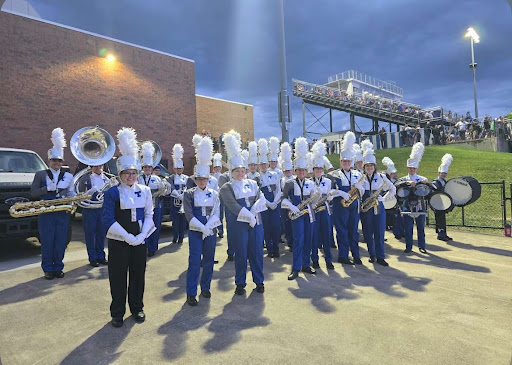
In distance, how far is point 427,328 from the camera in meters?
3.94

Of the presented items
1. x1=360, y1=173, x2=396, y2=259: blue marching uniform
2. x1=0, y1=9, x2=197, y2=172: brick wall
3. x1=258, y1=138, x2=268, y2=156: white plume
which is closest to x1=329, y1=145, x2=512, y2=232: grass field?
x1=360, y1=173, x2=396, y2=259: blue marching uniform

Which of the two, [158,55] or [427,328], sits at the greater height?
[158,55]

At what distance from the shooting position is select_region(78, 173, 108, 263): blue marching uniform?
276 inches

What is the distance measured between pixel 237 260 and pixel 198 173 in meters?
1.46

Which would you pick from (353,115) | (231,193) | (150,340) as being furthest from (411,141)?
(150,340)

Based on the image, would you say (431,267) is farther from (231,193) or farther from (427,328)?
(231,193)

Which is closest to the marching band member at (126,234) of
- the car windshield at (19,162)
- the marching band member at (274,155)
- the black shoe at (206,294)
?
the black shoe at (206,294)

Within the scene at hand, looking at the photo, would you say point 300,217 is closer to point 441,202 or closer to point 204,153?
point 204,153

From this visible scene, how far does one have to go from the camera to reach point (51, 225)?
6219mm

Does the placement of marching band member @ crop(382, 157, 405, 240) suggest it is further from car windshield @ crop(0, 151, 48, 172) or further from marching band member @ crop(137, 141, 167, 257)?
car windshield @ crop(0, 151, 48, 172)

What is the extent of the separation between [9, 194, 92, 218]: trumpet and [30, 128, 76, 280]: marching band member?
14cm

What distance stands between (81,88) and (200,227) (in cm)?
1652

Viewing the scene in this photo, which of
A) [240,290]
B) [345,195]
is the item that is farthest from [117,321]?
[345,195]

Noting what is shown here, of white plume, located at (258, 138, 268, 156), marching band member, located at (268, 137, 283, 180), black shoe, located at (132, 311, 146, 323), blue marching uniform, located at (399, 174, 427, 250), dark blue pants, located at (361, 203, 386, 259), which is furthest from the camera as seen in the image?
marching band member, located at (268, 137, 283, 180)
